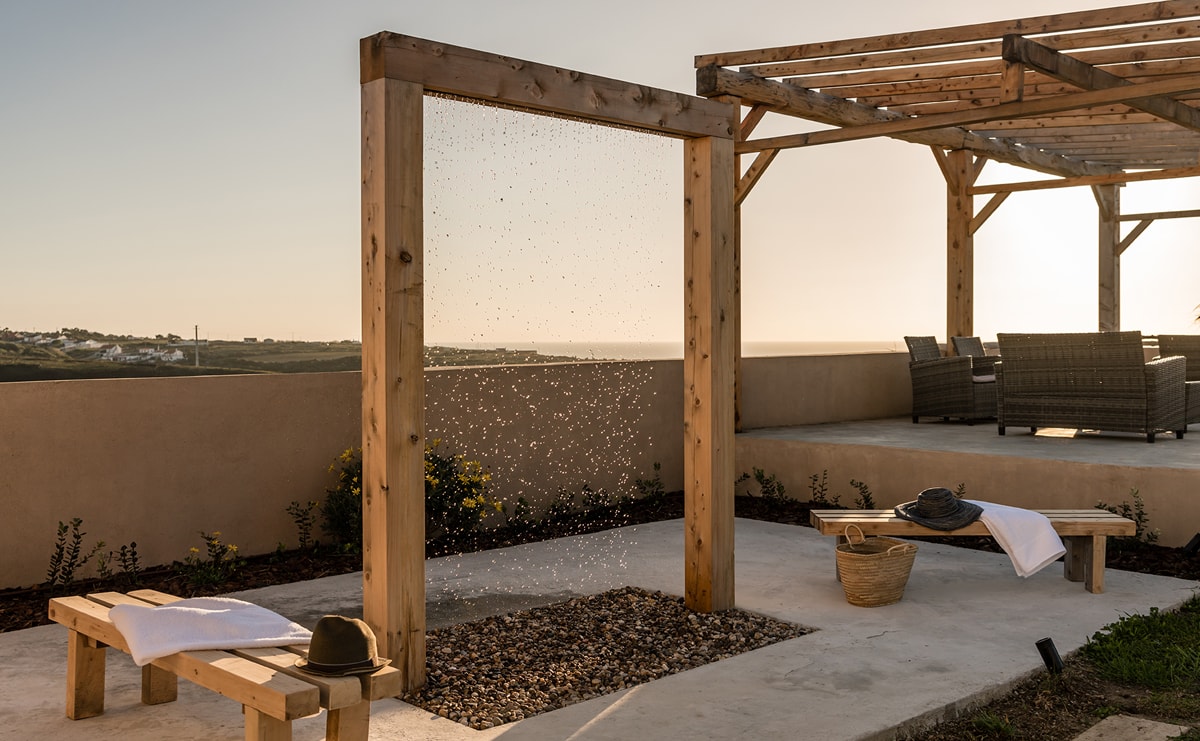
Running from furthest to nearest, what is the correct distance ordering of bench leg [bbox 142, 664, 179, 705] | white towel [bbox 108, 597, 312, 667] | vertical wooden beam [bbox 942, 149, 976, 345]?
vertical wooden beam [bbox 942, 149, 976, 345], bench leg [bbox 142, 664, 179, 705], white towel [bbox 108, 597, 312, 667]

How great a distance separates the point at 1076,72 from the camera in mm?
6180

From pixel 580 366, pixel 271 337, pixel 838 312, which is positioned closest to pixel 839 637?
pixel 580 366

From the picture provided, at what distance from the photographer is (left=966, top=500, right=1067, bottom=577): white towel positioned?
15.4ft

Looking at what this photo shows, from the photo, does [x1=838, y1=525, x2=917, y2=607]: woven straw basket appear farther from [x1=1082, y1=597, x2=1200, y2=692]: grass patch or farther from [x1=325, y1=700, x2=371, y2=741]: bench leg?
[x1=325, y1=700, x2=371, y2=741]: bench leg

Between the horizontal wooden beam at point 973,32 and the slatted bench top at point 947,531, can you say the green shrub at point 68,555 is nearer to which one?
the slatted bench top at point 947,531

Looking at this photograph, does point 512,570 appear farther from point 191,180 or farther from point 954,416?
point 191,180

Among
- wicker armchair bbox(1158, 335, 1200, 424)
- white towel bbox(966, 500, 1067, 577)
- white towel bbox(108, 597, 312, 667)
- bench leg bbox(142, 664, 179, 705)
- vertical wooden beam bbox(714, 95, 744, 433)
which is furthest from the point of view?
wicker armchair bbox(1158, 335, 1200, 424)

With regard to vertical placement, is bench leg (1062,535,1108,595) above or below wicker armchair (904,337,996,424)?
below

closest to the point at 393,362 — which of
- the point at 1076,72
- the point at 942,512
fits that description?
the point at 942,512

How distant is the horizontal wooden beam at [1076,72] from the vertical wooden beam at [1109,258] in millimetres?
6668

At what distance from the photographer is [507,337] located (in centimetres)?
416

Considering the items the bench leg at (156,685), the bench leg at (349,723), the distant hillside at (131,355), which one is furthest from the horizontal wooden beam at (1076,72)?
the distant hillside at (131,355)

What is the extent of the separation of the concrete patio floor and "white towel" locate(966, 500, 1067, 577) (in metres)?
0.15

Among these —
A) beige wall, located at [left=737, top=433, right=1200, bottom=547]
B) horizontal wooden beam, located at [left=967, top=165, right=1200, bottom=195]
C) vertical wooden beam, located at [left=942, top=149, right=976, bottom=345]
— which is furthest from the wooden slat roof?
beige wall, located at [left=737, top=433, right=1200, bottom=547]
